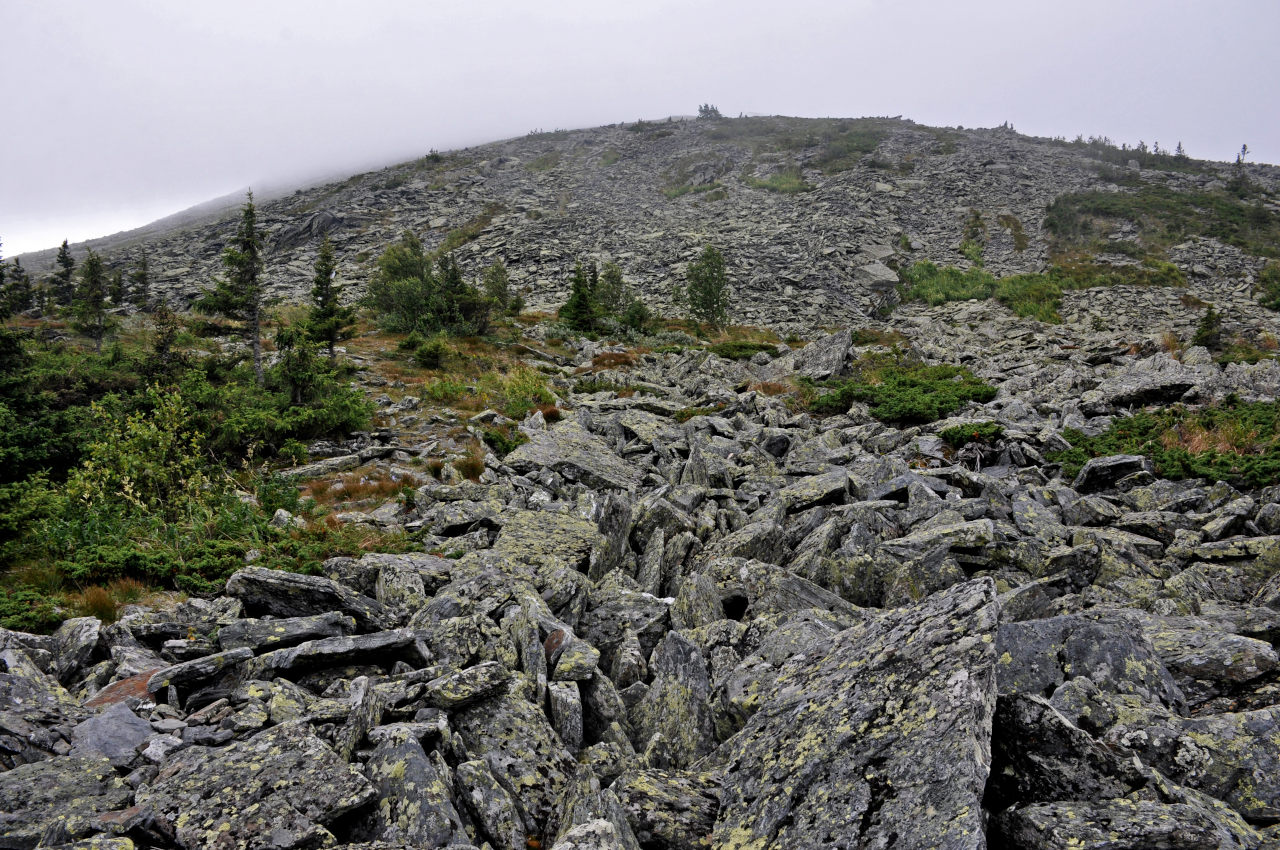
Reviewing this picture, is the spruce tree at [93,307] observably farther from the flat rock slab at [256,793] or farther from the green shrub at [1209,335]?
the green shrub at [1209,335]

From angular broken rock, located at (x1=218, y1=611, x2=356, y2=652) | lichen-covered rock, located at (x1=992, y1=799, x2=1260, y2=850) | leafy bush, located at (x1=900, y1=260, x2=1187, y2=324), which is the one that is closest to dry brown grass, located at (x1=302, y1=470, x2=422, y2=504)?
angular broken rock, located at (x1=218, y1=611, x2=356, y2=652)

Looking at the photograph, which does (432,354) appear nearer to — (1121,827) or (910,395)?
(910,395)

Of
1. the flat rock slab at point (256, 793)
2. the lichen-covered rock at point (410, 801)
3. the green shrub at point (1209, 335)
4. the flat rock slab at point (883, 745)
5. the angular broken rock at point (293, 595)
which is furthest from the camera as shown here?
the green shrub at point (1209, 335)

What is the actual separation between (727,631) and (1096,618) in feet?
12.1

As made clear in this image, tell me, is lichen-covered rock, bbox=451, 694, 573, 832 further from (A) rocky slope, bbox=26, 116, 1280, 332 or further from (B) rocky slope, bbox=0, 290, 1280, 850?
(A) rocky slope, bbox=26, 116, 1280, 332

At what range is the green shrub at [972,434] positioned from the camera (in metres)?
15.5

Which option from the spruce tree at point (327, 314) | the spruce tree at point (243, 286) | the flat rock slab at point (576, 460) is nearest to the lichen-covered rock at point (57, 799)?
the flat rock slab at point (576, 460)

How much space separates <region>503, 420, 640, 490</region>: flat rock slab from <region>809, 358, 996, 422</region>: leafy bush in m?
10.6

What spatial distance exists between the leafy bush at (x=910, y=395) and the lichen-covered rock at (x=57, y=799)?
2006 cm

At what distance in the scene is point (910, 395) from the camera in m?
20.9

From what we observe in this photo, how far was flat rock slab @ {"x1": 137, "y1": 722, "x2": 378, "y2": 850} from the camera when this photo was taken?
3.56 meters

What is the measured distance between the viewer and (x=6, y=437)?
437 inches

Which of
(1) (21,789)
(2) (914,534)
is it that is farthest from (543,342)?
(1) (21,789)

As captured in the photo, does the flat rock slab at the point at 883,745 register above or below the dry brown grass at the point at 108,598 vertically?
above
